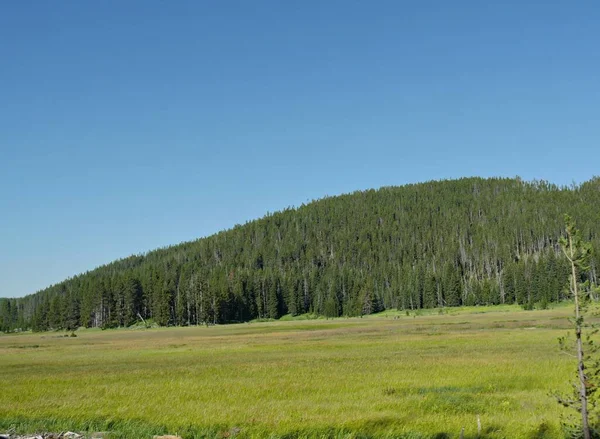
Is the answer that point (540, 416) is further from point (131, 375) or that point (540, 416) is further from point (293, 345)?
point (293, 345)

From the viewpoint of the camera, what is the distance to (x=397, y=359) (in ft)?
135

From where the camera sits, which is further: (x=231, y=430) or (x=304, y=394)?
(x=304, y=394)

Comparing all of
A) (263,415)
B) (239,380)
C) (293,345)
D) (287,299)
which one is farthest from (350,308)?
(263,415)

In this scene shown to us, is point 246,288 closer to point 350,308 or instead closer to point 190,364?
point 350,308

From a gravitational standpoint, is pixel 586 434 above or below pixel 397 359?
above

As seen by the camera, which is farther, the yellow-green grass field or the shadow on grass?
the yellow-green grass field

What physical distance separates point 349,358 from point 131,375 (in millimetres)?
16060

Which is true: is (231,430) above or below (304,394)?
above

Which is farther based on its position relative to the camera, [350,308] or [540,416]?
[350,308]

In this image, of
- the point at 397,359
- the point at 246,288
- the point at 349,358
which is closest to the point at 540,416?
the point at 397,359

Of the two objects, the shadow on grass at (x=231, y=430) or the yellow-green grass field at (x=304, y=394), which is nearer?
the shadow on grass at (x=231, y=430)

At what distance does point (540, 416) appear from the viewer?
70.5 feet

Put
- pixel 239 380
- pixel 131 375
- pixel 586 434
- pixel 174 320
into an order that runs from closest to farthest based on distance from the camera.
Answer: pixel 586 434 → pixel 239 380 → pixel 131 375 → pixel 174 320

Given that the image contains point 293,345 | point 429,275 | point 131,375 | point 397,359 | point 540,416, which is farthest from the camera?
point 429,275
